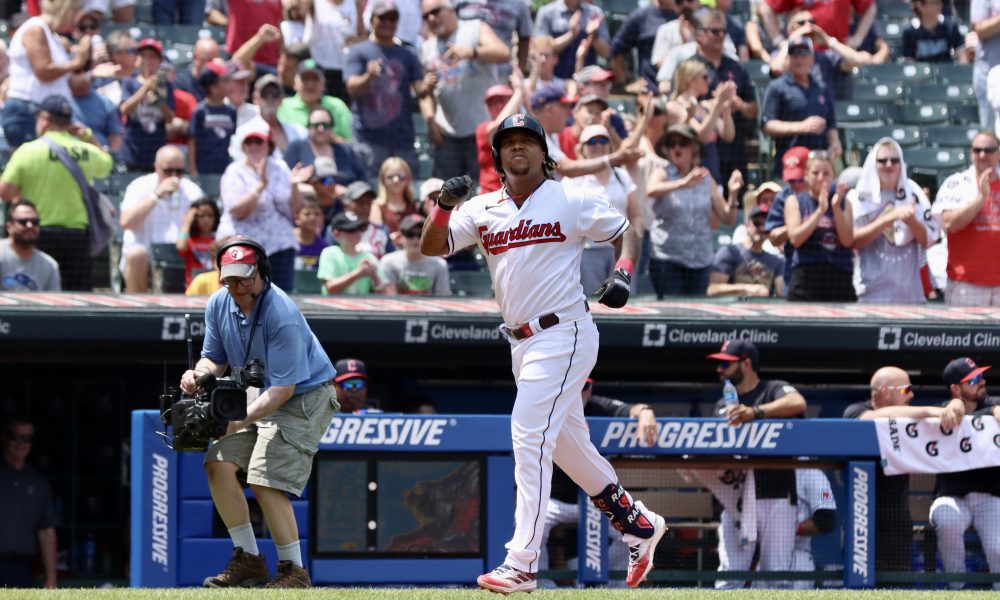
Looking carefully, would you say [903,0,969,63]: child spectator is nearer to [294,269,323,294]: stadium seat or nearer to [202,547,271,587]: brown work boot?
[294,269,323,294]: stadium seat

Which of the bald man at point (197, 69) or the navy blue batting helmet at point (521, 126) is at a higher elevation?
the bald man at point (197, 69)

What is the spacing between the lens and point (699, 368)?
376 inches

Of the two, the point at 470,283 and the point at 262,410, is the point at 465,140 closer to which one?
the point at 470,283

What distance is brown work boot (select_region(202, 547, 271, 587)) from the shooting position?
6227 millimetres

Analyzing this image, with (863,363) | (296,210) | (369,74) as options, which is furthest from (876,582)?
(369,74)

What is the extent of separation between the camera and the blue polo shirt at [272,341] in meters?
6.18

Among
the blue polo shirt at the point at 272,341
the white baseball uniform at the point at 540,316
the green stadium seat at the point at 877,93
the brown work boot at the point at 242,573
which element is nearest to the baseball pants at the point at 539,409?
the white baseball uniform at the point at 540,316

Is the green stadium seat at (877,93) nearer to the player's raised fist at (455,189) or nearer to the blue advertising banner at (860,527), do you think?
the blue advertising banner at (860,527)

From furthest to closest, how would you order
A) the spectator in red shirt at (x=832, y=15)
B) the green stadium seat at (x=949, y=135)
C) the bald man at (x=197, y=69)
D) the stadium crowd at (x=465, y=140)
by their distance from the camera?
the spectator in red shirt at (x=832, y=15) → the green stadium seat at (x=949, y=135) → the bald man at (x=197, y=69) → the stadium crowd at (x=465, y=140)

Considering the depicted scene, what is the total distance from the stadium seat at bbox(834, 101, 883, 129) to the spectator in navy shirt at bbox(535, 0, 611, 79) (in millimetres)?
1886

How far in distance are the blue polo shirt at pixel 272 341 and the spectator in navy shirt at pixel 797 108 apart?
17.5 feet

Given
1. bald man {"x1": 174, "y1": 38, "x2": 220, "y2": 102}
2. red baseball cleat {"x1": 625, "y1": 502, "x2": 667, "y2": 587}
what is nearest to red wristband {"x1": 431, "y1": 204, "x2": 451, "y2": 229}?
red baseball cleat {"x1": 625, "y1": 502, "x2": 667, "y2": 587}

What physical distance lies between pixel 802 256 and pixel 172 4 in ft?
19.8

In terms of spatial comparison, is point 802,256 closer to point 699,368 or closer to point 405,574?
point 699,368
